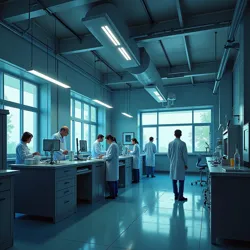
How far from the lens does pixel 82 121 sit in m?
7.89

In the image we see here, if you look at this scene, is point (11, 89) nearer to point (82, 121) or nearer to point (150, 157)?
point (82, 121)

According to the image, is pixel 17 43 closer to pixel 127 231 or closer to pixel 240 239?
pixel 127 231

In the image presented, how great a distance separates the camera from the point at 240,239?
264 cm

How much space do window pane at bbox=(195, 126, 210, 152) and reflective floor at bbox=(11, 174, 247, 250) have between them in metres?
4.60

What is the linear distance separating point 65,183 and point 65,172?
7.0 inches

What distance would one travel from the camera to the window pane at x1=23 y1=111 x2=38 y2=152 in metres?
5.38

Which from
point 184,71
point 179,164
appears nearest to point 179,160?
point 179,164

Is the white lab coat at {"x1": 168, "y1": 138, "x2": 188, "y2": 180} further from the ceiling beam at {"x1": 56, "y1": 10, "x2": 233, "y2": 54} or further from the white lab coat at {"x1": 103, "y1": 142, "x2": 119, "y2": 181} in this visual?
the ceiling beam at {"x1": 56, "y1": 10, "x2": 233, "y2": 54}

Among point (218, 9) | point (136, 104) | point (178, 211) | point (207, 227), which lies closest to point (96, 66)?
point (136, 104)

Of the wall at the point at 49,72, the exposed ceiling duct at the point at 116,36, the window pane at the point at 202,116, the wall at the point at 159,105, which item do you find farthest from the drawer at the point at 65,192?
the window pane at the point at 202,116

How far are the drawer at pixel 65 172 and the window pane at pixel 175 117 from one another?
6.28 metres

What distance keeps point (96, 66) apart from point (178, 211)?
5.38m

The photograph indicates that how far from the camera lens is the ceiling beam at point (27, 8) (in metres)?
3.53

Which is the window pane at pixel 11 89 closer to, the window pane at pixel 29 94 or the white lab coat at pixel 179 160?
the window pane at pixel 29 94
